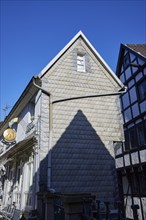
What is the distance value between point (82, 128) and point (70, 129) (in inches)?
21.6

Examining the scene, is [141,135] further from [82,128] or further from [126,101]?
[82,128]

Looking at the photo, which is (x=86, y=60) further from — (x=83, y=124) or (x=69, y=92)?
(x=83, y=124)

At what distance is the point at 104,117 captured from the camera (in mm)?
9180

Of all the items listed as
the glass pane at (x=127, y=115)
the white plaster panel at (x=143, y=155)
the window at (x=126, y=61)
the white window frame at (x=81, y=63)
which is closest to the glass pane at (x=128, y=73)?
the window at (x=126, y=61)

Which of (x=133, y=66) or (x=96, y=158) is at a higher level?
(x=133, y=66)

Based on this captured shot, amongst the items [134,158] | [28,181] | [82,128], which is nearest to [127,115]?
[134,158]

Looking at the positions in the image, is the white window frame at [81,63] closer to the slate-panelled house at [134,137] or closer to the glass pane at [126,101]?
the slate-panelled house at [134,137]

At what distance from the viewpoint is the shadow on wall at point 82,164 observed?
24.5 feet

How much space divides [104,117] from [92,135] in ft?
3.68

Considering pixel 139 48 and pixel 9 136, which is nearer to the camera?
pixel 9 136

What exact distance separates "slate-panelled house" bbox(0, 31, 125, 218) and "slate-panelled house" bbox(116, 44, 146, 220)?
4.51 m

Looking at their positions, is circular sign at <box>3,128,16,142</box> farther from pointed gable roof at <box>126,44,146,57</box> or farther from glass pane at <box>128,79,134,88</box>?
pointed gable roof at <box>126,44,146,57</box>

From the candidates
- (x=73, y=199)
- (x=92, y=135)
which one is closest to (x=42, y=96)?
(x=92, y=135)

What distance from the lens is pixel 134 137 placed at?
47.1 ft
